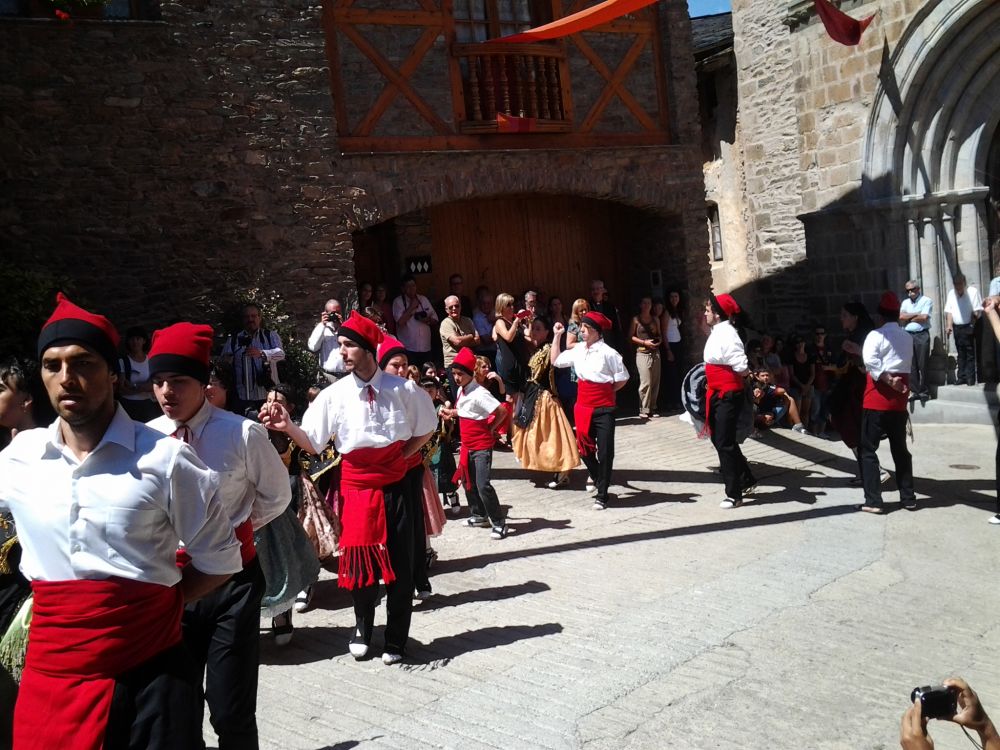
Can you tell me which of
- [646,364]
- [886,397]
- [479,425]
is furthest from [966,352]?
[479,425]

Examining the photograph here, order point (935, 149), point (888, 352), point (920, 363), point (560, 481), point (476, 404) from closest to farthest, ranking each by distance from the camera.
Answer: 1. point (476, 404)
2. point (888, 352)
3. point (560, 481)
4. point (920, 363)
5. point (935, 149)

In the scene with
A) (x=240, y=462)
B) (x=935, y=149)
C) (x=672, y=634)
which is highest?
(x=935, y=149)

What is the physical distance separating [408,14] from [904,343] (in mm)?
Result: 7299

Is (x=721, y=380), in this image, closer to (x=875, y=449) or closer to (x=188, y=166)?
(x=875, y=449)

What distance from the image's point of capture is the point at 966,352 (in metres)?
13.2

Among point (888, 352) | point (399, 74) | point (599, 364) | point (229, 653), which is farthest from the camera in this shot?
point (399, 74)

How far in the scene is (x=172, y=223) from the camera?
36.3ft

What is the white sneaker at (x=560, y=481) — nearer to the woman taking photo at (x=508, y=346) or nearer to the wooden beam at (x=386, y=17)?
the woman taking photo at (x=508, y=346)

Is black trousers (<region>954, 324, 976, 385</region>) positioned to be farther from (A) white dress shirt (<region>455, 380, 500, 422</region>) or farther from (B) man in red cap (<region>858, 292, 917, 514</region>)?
(A) white dress shirt (<region>455, 380, 500, 422</region>)

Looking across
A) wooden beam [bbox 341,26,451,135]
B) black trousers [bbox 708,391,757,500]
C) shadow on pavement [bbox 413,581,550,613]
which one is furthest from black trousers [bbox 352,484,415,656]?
wooden beam [bbox 341,26,451,135]

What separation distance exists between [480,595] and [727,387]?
11.1ft

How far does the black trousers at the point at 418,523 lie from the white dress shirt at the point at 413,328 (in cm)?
555

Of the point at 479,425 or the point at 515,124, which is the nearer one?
the point at 479,425

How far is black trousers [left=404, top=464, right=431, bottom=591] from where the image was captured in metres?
5.75
